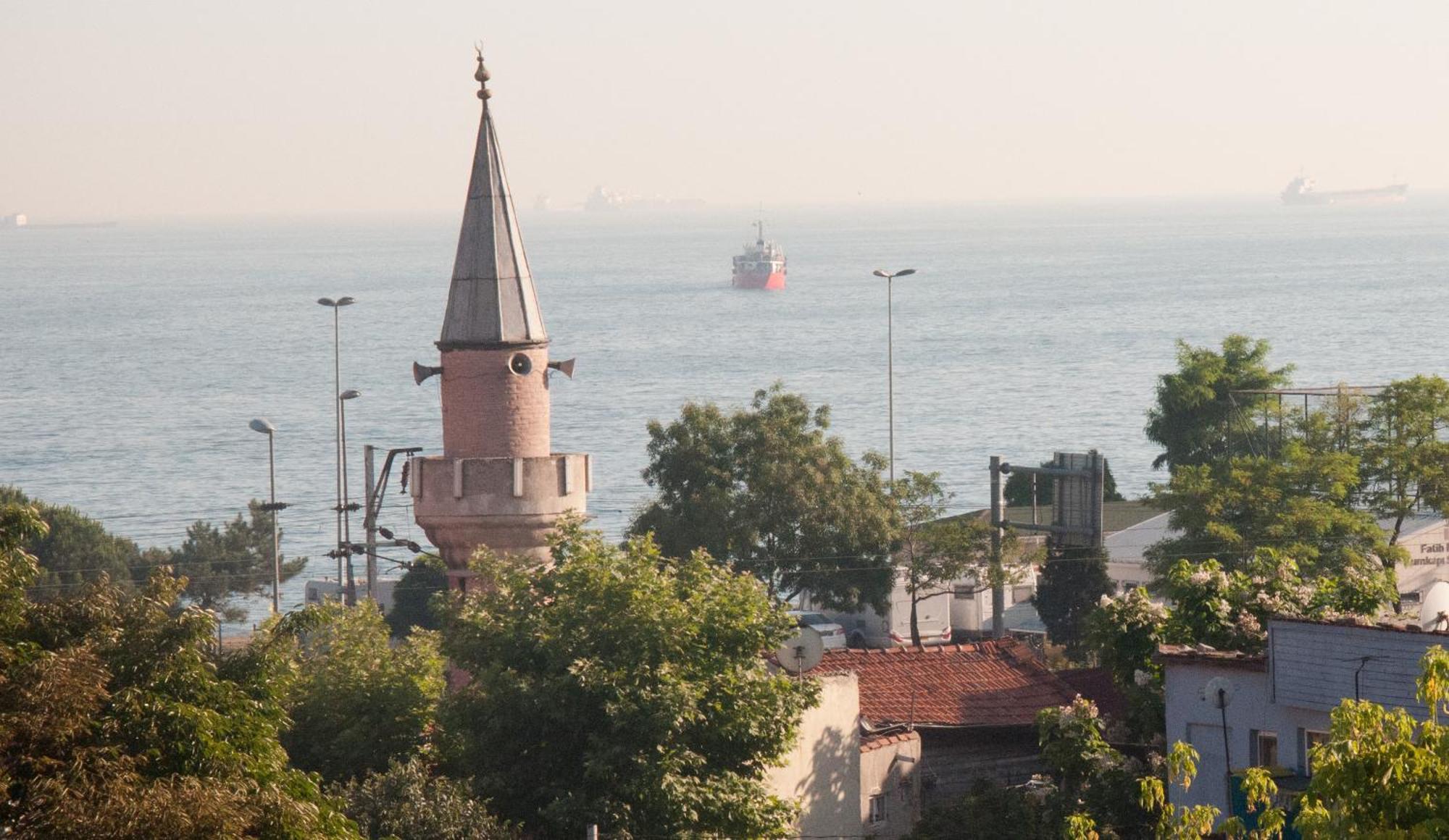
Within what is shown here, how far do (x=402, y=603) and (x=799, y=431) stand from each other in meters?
13.0

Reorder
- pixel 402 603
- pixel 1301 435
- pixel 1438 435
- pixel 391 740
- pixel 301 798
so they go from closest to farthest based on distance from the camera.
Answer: pixel 301 798, pixel 391 740, pixel 1438 435, pixel 1301 435, pixel 402 603

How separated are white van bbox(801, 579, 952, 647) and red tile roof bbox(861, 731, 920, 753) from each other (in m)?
22.3

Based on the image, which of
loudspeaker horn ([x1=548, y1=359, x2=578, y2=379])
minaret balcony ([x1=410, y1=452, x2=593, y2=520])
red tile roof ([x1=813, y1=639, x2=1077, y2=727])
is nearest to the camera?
minaret balcony ([x1=410, y1=452, x2=593, y2=520])

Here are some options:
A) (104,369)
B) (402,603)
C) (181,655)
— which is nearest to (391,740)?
(181,655)

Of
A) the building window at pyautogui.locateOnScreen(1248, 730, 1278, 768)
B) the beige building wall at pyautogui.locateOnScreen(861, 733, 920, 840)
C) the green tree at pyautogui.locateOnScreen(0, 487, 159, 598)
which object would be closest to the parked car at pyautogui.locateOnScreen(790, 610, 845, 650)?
the green tree at pyautogui.locateOnScreen(0, 487, 159, 598)

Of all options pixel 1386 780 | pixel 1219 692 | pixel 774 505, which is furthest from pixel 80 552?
pixel 1386 780

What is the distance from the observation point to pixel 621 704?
21.9 metres

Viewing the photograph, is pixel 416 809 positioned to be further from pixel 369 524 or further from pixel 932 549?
pixel 932 549

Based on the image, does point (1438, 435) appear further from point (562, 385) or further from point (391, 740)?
point (562, 385)

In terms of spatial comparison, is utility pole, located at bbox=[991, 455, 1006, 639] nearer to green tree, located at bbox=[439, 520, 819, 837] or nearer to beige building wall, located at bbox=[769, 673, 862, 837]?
beige building wall, located at bbox=[769, 673, 862, 837]

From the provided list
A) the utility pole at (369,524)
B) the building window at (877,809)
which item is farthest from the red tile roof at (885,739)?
the utility pole at (369,524)

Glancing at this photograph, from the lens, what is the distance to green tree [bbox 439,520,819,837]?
859 inches

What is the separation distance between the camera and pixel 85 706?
15.4 m

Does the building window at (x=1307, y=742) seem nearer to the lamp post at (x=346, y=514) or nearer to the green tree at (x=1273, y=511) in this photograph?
the lamp post at (x=346, y=514)
